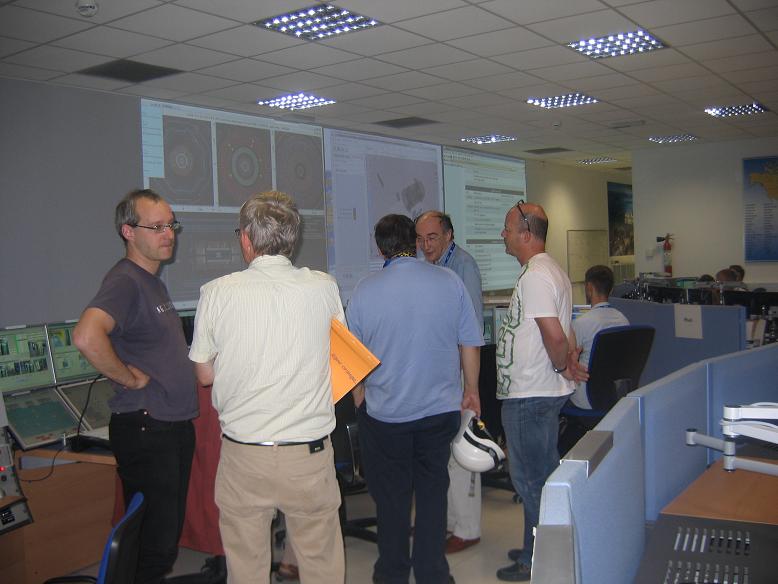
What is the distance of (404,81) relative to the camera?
218 inches

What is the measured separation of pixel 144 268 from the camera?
7.82ft

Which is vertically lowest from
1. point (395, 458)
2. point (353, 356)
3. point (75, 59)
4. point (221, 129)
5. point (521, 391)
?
point (395, 458)

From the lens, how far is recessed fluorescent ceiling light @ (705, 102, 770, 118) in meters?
7.17

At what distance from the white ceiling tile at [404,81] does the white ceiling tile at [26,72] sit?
2180 millimetres

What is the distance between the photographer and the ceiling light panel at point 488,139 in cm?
842

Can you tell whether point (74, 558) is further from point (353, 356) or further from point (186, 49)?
point (186, 49)

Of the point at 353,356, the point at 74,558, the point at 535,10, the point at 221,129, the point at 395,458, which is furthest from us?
the point at 221,129

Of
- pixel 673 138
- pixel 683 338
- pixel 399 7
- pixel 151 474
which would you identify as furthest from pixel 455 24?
pixel 673 138

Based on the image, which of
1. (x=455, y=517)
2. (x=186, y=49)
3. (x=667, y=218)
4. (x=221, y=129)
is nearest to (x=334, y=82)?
(x=221, y=129)

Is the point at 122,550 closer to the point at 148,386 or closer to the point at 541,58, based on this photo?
the point at 148,386

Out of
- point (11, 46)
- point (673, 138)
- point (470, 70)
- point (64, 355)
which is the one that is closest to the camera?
point (64, 355)

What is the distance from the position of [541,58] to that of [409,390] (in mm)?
3325

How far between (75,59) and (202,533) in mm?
2981

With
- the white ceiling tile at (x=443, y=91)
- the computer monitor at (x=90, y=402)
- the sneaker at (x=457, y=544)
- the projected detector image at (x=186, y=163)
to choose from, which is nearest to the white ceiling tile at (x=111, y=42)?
the projected detector image at (x=186, y=163)
